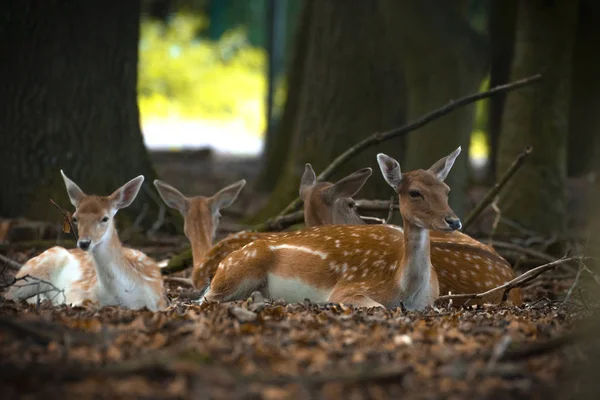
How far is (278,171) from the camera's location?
15.3 meters

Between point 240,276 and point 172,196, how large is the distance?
1.40 meters

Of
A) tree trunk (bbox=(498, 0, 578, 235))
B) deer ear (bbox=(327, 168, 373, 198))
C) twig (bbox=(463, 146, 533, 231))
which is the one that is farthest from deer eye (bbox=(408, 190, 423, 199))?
tree trunk (bbox=(498, 0, 578, 235))

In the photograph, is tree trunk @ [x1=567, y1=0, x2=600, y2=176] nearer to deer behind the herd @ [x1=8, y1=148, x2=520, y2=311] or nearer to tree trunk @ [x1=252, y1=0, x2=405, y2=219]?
tree trunk @ [x1=252, y1=0, x2=405, y2=219]

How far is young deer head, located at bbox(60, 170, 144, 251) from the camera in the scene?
5.84m

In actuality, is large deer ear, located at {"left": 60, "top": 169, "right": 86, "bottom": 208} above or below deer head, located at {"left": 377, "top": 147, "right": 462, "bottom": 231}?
below

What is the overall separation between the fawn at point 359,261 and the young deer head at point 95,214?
2.83ft

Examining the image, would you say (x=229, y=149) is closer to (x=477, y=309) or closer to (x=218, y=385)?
(x=477, y=309)

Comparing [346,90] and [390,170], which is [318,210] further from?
[346,90]

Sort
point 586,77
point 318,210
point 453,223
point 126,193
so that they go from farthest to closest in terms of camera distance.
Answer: point 586,77
point 318,210
point 126,193
point 453,223

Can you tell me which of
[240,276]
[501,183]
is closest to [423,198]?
[240,276]

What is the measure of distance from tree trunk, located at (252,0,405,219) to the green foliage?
25.1 metres

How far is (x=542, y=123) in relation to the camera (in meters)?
9.94

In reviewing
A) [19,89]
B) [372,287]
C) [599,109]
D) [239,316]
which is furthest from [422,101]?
[239,316]

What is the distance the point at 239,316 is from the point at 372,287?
1.60 m
